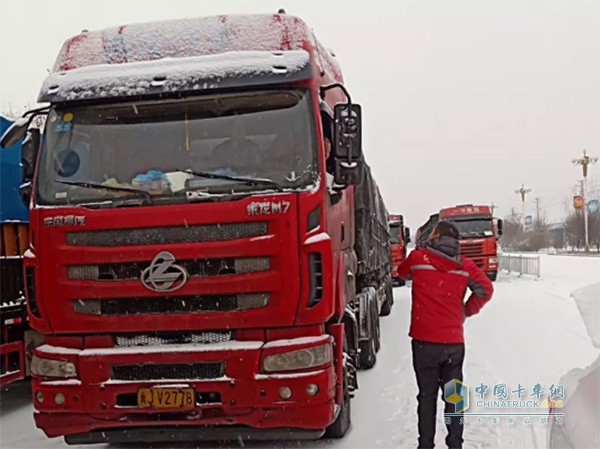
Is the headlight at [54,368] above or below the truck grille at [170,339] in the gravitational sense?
below

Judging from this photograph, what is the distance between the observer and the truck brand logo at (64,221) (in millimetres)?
4449

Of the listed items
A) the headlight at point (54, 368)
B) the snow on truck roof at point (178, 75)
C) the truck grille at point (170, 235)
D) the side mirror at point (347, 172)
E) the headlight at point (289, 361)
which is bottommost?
the headlight at point (54, 368)

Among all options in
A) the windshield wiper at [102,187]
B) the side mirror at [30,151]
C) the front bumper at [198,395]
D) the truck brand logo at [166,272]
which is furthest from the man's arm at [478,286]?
the side mirror at [30,151]

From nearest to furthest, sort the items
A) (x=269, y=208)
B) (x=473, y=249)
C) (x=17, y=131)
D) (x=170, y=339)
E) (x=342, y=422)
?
1. (x=269, y=208)
2. (x=170, y=339)
3. (x=17, y=131)
4. (x=342, y=422)
5. (x=473, y=249)

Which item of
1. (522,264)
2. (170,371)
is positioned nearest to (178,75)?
(170,371)

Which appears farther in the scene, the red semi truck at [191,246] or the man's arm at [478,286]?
the man's arm at [478,286]

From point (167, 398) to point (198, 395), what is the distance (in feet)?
0.69

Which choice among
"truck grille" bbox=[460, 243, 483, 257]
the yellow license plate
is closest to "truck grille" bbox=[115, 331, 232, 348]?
the yellow license plate

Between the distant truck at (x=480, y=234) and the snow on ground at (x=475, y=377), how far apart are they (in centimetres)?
865

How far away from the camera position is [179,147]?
464cm

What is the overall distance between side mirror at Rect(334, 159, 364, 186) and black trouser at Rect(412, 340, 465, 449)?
4.23 ft

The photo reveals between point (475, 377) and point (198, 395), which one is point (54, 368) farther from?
point (475, 377)

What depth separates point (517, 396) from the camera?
6.35 m

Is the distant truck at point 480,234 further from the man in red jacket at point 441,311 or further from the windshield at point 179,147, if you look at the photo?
the windshield at point 179,147
